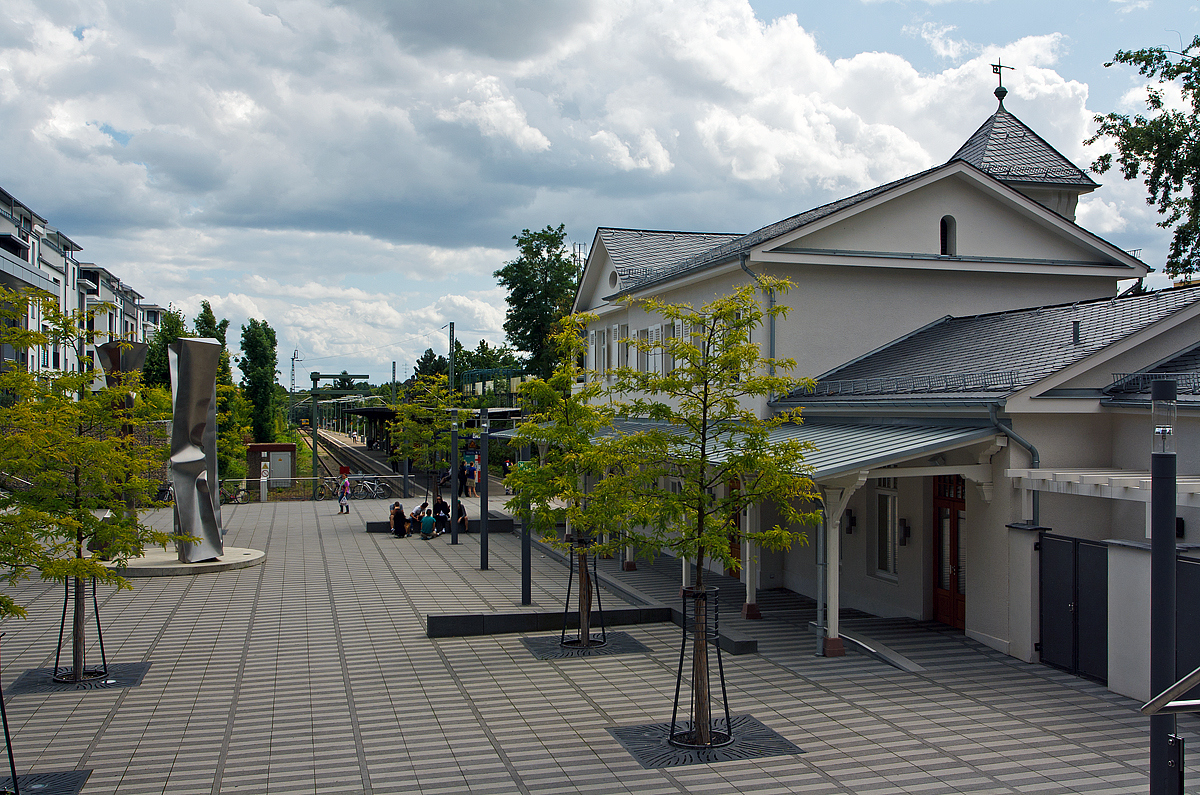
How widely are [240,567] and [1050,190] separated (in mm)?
24246

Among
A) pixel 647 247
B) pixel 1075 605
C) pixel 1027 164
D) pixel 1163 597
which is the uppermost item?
pixel 1027 164

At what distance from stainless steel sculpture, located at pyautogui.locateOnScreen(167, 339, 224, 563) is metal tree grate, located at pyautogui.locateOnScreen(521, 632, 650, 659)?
31.6 ft

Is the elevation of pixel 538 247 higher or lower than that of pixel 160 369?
higher

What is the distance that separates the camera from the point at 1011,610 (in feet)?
41.7

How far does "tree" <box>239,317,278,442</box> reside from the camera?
56094 mm

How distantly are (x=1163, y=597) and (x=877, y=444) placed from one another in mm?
7685

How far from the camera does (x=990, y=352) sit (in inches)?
604

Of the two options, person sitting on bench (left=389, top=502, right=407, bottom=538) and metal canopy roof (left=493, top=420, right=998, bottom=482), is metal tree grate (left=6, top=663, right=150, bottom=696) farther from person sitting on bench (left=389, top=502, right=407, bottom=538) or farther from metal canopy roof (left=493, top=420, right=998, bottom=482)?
person sitting on bench (left=389, top=502, right=407, bottom=538)

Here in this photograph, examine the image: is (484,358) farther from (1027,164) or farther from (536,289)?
(1027,164)

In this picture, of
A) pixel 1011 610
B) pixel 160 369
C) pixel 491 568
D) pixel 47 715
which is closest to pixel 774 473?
pixel 1011 610

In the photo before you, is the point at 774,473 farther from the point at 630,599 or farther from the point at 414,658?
the point at 630,599

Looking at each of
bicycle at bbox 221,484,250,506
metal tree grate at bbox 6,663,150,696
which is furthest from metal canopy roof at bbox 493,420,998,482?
bicycle at bbox 221,484,250,506

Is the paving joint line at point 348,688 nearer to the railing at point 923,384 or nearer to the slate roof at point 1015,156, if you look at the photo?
the railing at point 923,384

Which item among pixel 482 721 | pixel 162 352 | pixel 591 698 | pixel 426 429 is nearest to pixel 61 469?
pixel 482 721
